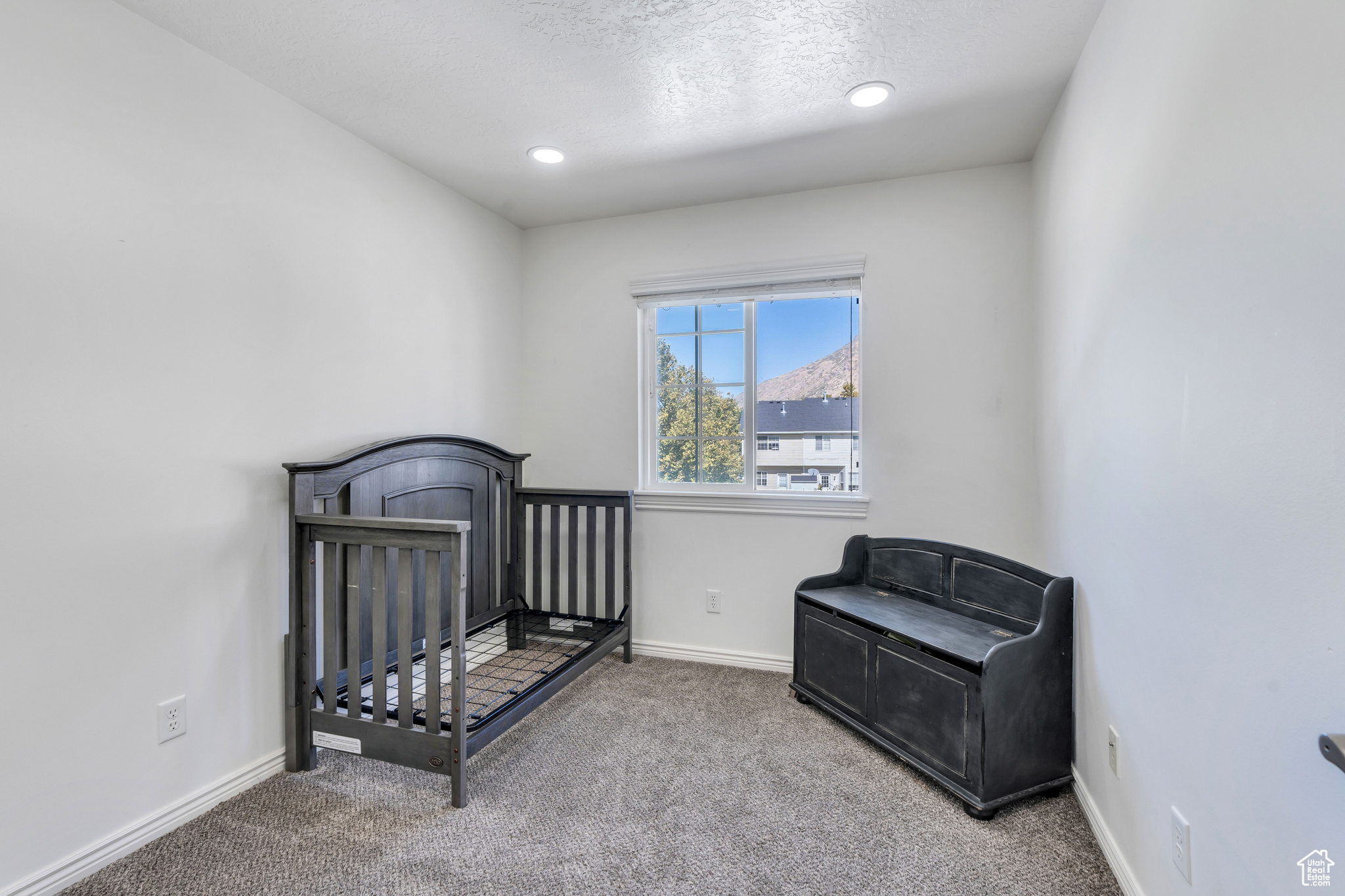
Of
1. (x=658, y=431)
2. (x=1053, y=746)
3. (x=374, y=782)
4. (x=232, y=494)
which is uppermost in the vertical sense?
(x=658, y=431)

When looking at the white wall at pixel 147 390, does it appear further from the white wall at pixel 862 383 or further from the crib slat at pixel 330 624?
the white wall at pixel 862 383

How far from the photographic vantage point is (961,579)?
2396mm

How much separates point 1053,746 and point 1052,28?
7.33ft

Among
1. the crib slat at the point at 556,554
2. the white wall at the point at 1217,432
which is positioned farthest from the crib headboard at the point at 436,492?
the white wall at the point at 1217,432

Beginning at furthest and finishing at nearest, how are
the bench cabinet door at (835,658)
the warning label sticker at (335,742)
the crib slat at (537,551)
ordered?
the crib slat at (537,551), the bench cabinet door at (835,658), the warning label sticker at (335,742)

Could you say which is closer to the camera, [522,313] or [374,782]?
[374,782]

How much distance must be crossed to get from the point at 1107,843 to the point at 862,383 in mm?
1913

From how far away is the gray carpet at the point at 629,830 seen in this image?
1543mm

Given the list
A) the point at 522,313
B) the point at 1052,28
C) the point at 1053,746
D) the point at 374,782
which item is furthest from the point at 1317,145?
the point at 522,313

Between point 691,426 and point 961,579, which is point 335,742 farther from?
point 961,579

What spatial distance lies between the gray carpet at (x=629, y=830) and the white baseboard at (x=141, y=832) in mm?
33

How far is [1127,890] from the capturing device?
1468mm

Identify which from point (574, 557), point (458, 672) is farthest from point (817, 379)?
point (458, 672)

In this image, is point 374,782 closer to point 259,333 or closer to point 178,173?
point 259,333
